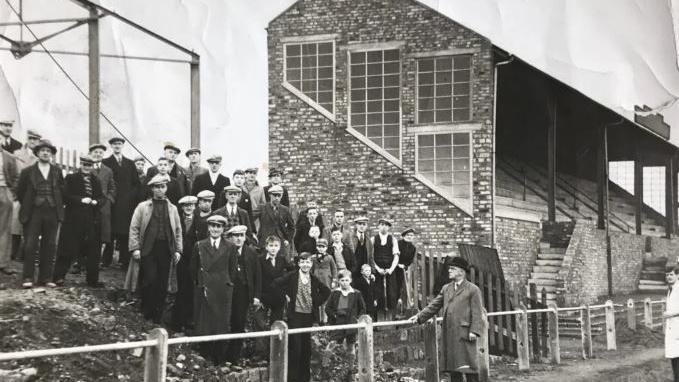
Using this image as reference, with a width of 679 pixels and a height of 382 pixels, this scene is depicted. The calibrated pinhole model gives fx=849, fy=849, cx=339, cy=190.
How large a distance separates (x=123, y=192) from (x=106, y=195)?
0.42 metres

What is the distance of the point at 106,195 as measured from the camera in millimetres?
10469

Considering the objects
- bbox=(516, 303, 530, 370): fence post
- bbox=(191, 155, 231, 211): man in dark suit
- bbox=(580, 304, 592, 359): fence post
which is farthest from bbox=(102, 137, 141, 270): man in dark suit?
bbox=(580, 304, 592, 359): fence post

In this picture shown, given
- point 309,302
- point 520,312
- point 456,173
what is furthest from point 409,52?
point 309,302

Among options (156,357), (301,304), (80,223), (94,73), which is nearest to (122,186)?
(80,223)

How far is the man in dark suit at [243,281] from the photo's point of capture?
959cm

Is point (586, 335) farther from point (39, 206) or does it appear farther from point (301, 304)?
point (39, 206)

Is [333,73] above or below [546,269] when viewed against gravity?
above

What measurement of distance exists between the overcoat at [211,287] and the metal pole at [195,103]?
6.02 metres

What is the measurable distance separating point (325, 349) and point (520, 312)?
9.05 feet

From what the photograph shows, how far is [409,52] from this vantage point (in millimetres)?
18062

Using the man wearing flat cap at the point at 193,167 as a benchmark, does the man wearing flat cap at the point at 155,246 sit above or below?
below

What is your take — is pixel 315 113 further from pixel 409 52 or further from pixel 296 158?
pixel 409 52

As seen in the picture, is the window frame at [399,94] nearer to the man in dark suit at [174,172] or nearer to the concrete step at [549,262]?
the concrete step at [549,262]

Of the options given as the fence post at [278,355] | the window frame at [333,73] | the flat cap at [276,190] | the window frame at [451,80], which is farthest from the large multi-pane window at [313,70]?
the fence post at [278,355]
